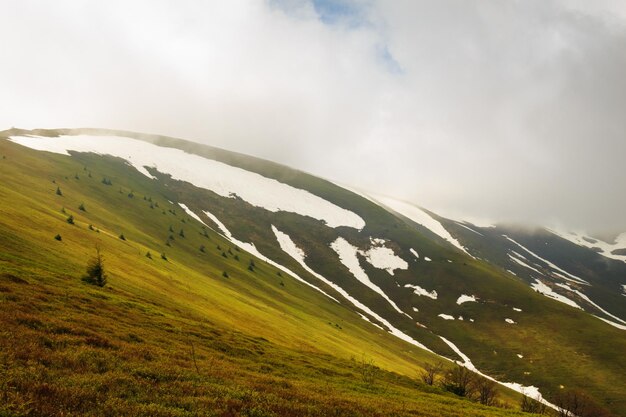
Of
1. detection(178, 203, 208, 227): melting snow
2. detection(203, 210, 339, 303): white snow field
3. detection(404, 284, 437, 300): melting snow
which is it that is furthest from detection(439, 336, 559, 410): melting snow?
detection(178, 203, 208, 227): melting snow

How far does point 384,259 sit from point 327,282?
1679 inches

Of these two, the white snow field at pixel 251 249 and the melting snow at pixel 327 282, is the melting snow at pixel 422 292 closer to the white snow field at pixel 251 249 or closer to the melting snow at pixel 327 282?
the melting snow at pixel 327 282

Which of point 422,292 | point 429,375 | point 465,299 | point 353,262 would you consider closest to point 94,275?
point 429,375

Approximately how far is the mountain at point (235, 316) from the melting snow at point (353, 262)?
87 centimetres

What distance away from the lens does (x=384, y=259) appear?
186 m

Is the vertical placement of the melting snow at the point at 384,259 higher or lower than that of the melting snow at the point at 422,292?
higher

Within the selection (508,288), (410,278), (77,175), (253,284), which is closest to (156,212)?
(77,175)

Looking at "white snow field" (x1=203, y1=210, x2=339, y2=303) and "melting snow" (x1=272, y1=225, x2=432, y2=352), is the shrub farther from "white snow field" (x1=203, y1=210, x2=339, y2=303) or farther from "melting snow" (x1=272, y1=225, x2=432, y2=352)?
"white snow field" (x1=203, y1=210, x2=339, y2=303)

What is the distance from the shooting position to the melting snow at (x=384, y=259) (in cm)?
17911

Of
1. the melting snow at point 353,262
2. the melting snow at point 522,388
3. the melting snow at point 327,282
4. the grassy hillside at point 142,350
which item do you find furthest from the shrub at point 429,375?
the melting snow at point 353,262

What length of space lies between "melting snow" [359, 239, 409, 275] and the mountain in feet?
3.16

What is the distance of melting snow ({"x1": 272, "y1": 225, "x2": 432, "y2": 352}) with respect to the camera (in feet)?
408

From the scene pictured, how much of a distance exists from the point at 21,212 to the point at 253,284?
55403 mm

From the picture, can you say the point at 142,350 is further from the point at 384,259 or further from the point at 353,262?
the point at 384,259
